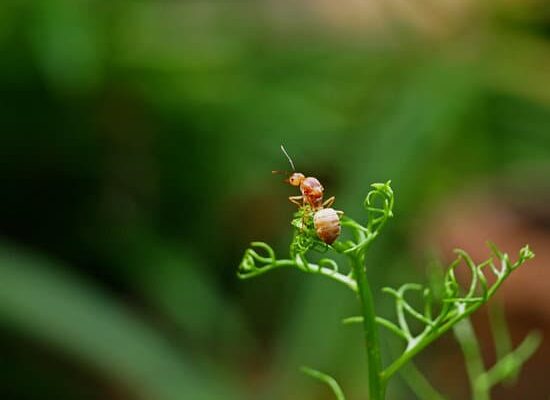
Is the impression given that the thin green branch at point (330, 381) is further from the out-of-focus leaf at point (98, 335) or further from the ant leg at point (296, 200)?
the out-of-focus leaf at point (98, 335)

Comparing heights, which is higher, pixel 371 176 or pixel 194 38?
pixel 194 38

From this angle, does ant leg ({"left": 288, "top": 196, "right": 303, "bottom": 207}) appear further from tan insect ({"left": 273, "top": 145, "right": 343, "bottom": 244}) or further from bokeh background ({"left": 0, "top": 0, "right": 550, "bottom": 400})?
bokeh background ({"left": 0, "top": 0, "right": 550, "bottom": 400})

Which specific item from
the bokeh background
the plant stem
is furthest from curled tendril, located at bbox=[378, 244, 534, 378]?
the bokeh background

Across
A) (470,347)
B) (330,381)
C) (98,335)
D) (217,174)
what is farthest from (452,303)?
(217,174)

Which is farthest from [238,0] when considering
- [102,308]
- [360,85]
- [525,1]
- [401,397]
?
[401,397]

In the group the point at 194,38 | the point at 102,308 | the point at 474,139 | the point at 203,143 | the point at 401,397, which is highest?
the point at 194,38

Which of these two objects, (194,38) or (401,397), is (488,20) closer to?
(194,38)

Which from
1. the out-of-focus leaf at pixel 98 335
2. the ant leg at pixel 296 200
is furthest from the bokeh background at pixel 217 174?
the ant leg at pixel 296 200
